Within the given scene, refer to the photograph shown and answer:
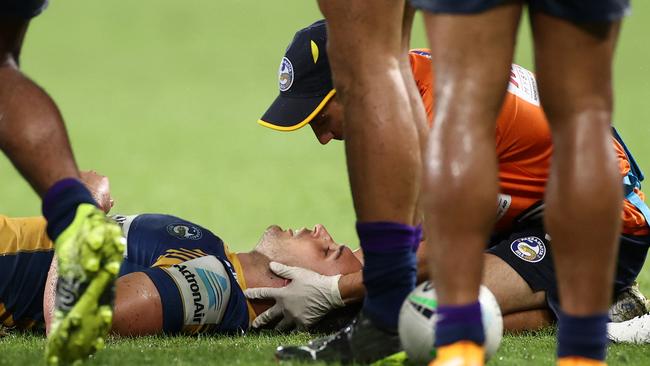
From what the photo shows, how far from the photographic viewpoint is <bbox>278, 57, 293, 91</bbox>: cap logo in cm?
455

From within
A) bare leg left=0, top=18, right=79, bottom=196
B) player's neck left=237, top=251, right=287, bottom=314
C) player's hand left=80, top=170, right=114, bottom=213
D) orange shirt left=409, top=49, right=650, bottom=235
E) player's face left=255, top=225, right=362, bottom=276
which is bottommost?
player's neck left=237, top=251, right=287, bottom=314

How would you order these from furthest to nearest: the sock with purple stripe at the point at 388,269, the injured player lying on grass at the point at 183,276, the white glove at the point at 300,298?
the white glove at the point at 300,298, the injured player lying on grass at the point at 183,276, the sock with purple stripe at the point at 388,269

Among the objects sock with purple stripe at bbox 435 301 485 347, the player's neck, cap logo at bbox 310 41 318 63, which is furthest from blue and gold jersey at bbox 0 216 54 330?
sock with purple stripe at bbox 435 301 485 347

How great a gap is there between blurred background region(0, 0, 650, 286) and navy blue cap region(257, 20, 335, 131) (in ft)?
7.09

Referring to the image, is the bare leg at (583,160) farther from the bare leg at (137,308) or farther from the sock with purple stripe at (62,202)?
the bare leg at (137,308)

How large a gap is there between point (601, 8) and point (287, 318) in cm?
222

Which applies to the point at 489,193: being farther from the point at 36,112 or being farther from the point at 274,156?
the point at 274,156

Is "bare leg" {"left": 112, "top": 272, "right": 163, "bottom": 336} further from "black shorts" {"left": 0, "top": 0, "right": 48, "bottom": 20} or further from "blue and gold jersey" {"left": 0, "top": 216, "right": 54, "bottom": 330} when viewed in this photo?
"black shorts" {"left": 0, "top": 0, "right": 48, "bottom": 20}

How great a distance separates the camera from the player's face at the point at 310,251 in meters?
4.51

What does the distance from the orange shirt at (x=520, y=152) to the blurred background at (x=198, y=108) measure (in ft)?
5.21

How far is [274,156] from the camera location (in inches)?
402

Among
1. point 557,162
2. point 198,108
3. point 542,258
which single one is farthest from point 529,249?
point 198,108

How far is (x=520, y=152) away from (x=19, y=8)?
2.08 metres

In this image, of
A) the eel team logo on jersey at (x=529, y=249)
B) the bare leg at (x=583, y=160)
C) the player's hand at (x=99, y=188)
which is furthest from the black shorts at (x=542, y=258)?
the bare leg at (x=583, y=160)
